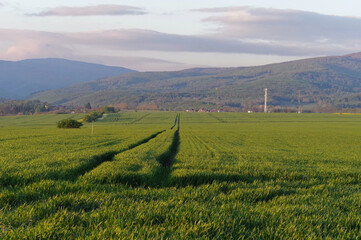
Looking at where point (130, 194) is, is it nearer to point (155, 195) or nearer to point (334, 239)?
point (155, 195)

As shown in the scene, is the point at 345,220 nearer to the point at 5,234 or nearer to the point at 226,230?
the point at 226,230

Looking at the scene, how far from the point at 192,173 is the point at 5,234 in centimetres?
853

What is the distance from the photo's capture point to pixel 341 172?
16.3 metres

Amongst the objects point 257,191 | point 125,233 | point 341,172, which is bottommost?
point 341,172

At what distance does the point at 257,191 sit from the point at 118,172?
5.68m

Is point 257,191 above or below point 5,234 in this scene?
below

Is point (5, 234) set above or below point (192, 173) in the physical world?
above

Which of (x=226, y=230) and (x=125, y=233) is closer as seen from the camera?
(x=125, y=233)

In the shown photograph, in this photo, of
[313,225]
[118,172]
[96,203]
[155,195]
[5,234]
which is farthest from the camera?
[118,172]

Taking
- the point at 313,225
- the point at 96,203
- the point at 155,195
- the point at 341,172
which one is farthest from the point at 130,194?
the point at 341,172

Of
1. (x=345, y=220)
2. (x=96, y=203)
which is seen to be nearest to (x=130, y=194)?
(x=96, y=203)

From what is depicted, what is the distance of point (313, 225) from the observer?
22.0ft

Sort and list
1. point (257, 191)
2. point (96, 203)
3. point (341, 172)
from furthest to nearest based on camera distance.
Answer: point (341, 172)
point (257, 191)
point (96, 203)

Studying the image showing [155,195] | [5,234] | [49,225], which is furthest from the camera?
[155,195]
